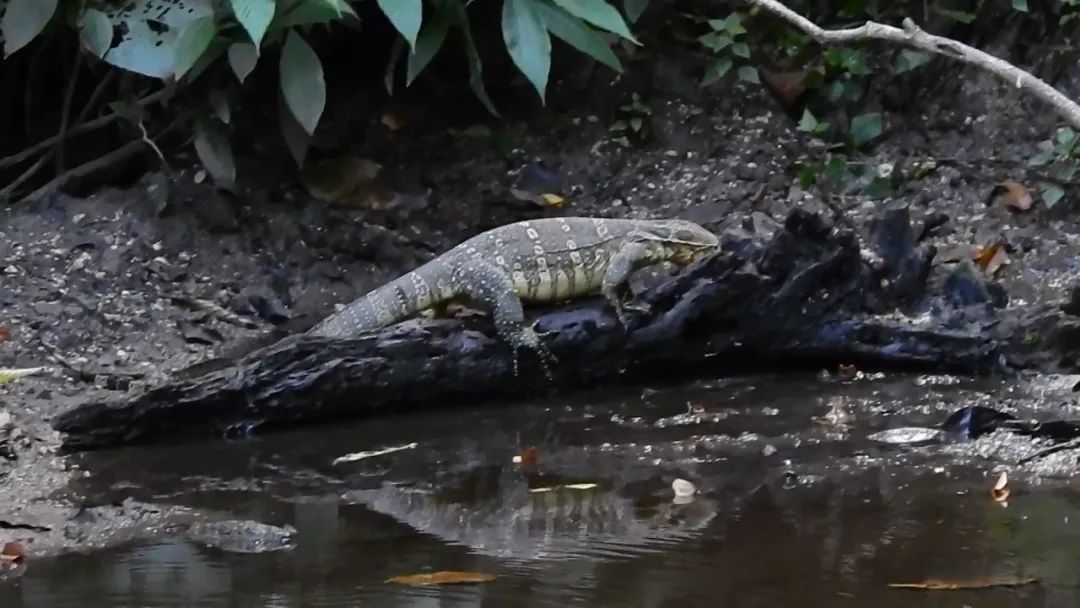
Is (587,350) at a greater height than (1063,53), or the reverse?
(1063,53)

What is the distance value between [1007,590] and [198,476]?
2494 millimetres

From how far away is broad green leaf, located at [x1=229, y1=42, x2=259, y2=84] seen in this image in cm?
532

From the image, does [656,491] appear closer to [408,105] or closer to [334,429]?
[334,429]

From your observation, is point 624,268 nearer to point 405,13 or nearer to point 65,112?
point 405,13

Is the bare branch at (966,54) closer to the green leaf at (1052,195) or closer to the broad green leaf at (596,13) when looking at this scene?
the broad green leaf at (596,13)

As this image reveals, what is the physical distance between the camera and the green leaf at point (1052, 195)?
20.9ft

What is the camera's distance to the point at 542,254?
510cm

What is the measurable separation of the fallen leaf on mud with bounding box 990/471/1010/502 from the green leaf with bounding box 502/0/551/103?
295 cm

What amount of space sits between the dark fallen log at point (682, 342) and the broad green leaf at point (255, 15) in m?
1.32

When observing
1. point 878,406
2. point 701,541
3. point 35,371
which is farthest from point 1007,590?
point 35,371

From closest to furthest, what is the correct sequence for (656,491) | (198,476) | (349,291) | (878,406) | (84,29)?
1. (656,491)
2. (198,476)
3. (878,406)
4. (84,29)
5. (349,291)

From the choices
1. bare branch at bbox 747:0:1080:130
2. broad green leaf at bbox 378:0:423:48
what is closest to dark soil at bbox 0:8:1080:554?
broad green leaf at bbox 378:0:423:48

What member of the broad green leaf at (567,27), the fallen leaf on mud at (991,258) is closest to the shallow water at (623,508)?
the fallen leaf on mud at (991,258)

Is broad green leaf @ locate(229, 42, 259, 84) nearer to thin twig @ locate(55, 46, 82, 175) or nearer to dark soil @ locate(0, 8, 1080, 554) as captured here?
dark soil @ locate(0, 8, 1080, 554)
